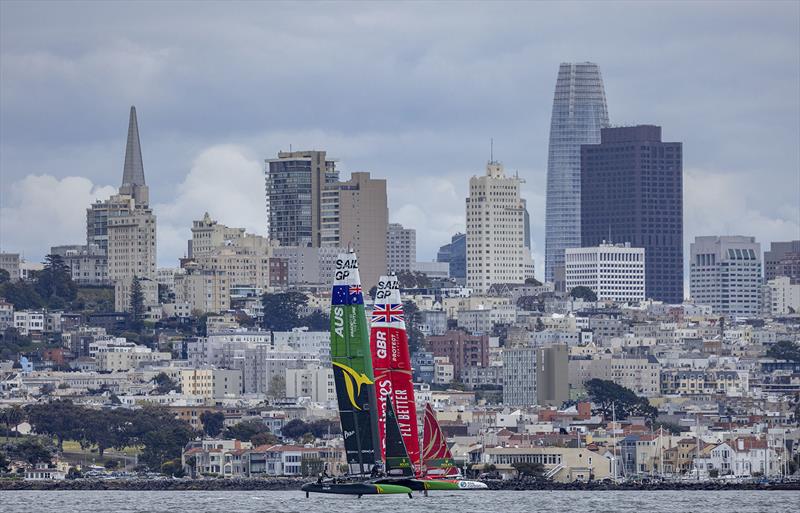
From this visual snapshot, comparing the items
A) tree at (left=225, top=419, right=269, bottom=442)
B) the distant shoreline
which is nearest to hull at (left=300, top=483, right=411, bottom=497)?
the distant shoreline

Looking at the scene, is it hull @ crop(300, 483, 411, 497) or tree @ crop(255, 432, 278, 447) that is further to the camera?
tree @ crop(255, 432, 278, 447)

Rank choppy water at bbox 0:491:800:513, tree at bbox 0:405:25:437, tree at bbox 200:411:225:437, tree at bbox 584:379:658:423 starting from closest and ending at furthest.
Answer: choppy water at bbox 0:491:800:513
tree at bbox 0:405:25:437
tree at bbox 200:411:225:437
tree at bbox 584:379:658:423

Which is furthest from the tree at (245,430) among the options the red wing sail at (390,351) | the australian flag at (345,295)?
the australian flag at (345,295)


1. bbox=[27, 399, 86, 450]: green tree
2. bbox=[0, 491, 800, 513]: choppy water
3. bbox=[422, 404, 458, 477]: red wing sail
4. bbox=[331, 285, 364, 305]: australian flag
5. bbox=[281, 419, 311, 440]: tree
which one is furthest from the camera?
bbox=[281, 419, 311, 440]: tree

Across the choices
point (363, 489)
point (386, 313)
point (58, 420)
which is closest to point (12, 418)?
point (58, 420)

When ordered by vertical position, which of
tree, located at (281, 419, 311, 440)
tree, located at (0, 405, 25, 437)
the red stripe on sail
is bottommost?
tree, located at (281, 419, 311, 440)

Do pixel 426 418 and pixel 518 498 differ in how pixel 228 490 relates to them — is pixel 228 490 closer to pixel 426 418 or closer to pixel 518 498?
pixel 518 498

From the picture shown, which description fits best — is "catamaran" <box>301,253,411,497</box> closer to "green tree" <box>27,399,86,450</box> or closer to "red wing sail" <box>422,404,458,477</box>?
"red wing sail" <box>422,404,458,477</box>

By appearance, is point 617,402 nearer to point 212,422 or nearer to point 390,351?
point 212,422
